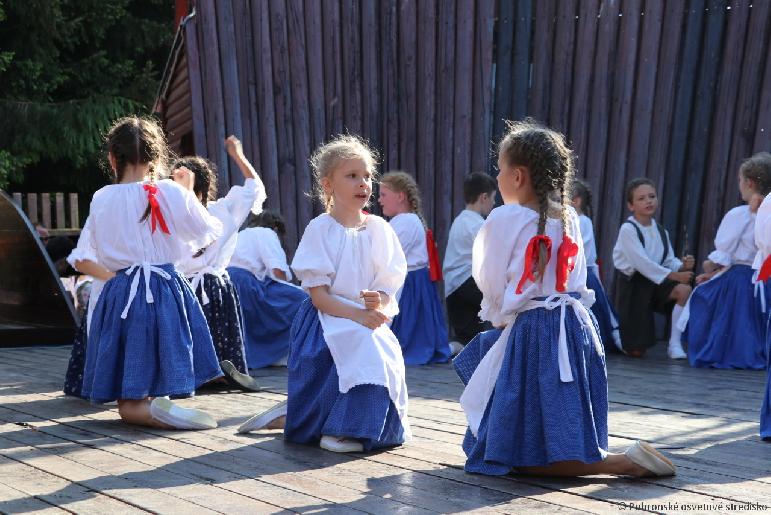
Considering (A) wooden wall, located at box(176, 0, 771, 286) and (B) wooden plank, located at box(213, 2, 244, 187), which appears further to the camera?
(B) wooden plank, located at box(213, 2, 244, 187)

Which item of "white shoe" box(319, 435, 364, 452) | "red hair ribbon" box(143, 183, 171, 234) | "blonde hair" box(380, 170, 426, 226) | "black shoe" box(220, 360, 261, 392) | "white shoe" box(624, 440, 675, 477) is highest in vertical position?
"blonde hair" box(380, 170, 426, 226)

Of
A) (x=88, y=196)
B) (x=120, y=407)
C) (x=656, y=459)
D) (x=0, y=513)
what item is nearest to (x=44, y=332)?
(x=120, y=407)

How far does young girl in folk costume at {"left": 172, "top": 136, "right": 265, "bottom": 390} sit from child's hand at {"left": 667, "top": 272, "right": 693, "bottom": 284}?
3373mm

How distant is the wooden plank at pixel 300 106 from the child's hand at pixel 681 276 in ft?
10.2

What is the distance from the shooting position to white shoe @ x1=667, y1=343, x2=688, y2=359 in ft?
27.7

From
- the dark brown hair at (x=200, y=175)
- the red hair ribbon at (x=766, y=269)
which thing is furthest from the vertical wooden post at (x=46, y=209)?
the red hair ribbon at (x=766, y=269)

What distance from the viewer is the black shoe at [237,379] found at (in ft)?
21.3

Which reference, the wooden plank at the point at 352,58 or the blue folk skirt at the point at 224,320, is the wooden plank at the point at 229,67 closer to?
the wooden plank at the point at 352,58

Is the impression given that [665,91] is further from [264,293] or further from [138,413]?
[138,413]

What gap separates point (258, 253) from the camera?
812 cm

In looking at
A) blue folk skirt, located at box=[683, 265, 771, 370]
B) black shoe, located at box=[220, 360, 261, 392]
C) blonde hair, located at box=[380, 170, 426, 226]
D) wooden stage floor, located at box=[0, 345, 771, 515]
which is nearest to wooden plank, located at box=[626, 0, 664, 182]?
blue folk skirt, located at box=[683, 265, 771, 370]

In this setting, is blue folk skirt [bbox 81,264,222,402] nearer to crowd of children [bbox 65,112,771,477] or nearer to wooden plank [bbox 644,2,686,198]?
crowd of children [bbox 65,112,771,477]

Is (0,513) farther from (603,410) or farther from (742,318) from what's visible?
(742,318)

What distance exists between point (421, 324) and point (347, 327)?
12.8 feet
